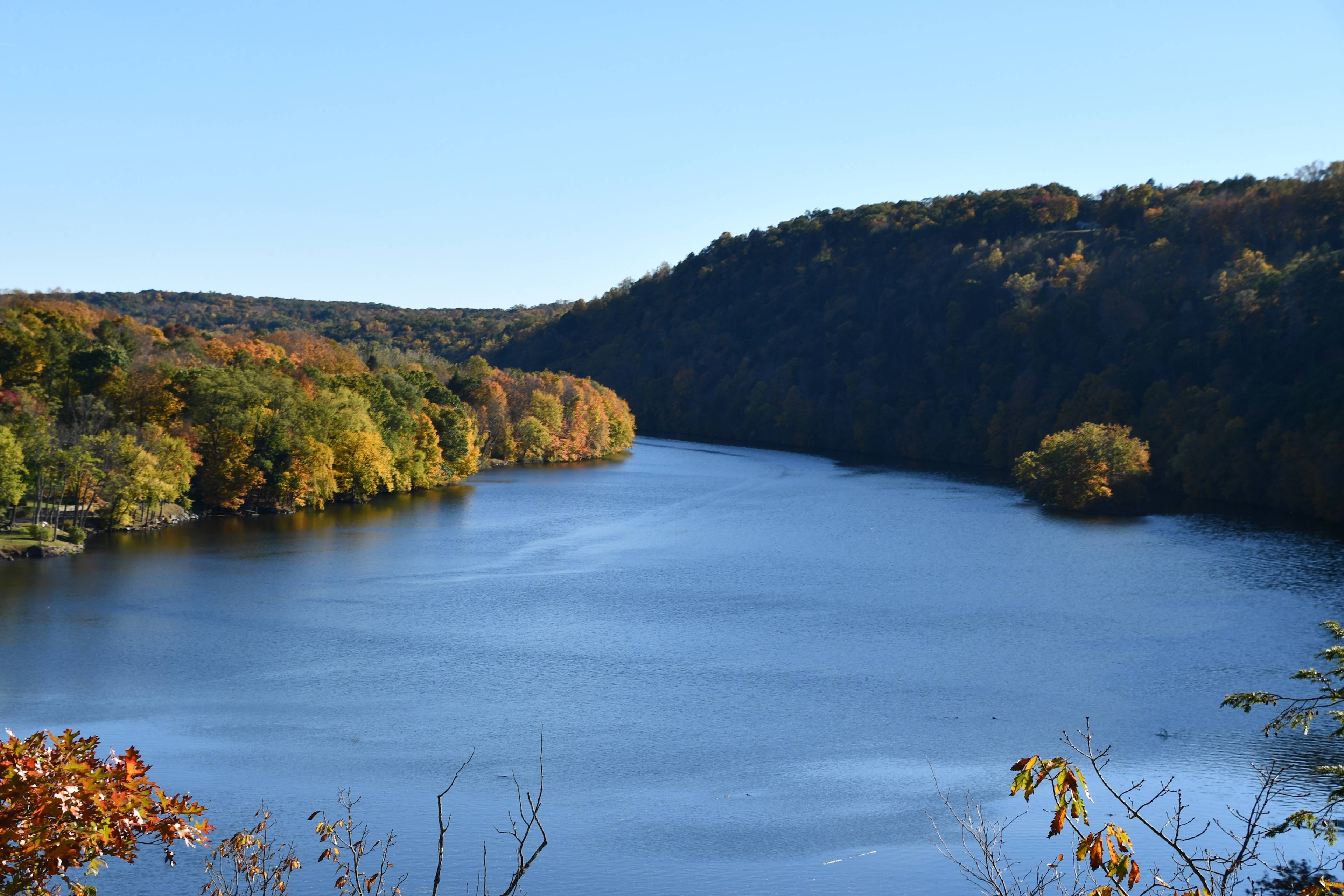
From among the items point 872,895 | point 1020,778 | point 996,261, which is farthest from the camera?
point 996,261

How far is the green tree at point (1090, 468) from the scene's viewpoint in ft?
209

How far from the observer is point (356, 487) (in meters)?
66.1

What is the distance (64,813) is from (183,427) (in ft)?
183

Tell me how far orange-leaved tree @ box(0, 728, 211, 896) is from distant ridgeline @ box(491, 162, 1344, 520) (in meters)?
62.6

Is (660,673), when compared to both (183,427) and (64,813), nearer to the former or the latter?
(64,813)

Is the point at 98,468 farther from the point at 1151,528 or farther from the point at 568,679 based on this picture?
the point at 1151,528

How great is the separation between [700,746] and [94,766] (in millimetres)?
18500

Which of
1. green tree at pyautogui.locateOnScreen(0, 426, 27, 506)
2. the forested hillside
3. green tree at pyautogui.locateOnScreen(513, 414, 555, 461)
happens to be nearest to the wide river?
green tree at pyautogui.locateOnScreen(0, 426, 27, 506)

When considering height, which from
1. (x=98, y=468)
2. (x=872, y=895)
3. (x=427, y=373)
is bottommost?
(x=872, y=895)

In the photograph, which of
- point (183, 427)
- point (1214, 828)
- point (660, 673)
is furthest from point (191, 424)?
point (1214, 828)

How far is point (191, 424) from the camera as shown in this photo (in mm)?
57250

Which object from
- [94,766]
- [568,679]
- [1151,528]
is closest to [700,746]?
[568,679]

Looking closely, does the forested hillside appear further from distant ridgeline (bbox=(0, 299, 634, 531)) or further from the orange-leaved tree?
the orange-leaved tree

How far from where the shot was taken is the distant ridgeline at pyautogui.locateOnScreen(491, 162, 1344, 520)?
223ft
